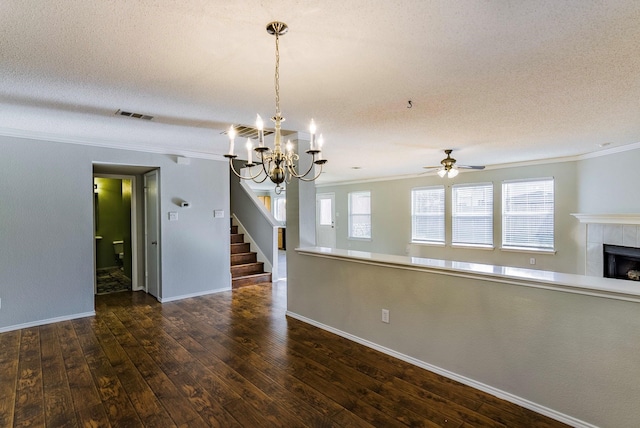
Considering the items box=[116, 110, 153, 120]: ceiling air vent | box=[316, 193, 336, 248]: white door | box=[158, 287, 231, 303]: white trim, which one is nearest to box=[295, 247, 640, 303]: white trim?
box=[116, 110, 153, 120]: ceiling air vent

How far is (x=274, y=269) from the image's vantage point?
637 centimetres

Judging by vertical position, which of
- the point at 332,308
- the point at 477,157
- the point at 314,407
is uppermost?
the point at 477,157

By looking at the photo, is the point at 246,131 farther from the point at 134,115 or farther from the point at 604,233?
the point at 604,233

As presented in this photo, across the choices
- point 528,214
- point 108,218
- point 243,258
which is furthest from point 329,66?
point 108,218

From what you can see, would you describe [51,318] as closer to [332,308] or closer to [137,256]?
[137,256]

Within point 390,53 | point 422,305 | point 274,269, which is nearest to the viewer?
point 390,53

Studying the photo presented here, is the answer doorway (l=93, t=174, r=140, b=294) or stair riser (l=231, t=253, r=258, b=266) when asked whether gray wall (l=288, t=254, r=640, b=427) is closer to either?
stair riser (l=231, t=253, r=258, b=266)

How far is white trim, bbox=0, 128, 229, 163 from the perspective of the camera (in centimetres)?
379

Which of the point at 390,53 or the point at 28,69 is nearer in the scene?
the point at 390,53

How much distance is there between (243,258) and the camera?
6492 mm

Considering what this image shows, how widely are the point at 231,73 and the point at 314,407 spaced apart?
246 cm

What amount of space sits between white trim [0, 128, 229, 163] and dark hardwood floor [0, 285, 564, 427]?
234cm

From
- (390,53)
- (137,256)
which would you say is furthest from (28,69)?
(137,256)

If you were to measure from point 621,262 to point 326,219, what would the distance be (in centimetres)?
729
